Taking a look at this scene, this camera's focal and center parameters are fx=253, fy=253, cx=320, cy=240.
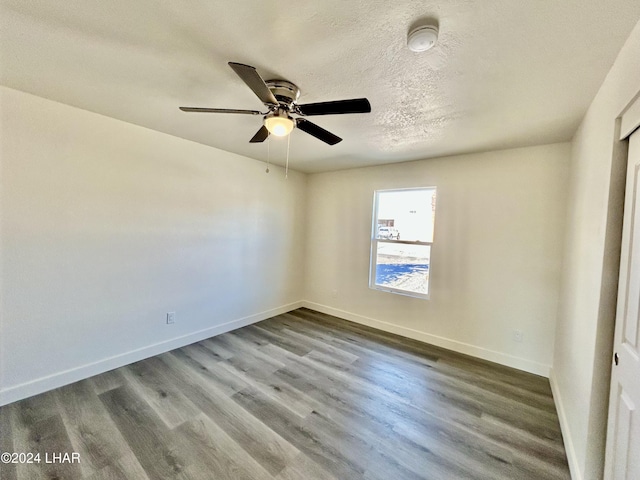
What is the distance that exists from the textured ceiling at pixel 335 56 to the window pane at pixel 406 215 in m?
1.23


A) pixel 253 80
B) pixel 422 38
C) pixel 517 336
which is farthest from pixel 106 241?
pixel 517 336

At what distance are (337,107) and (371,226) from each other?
2.54 m

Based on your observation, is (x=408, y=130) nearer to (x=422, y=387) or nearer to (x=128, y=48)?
(x=128, y=48)

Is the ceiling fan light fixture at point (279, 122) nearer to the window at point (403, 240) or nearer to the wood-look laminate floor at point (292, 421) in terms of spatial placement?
the wood-look laminate floor at point (292, 421)

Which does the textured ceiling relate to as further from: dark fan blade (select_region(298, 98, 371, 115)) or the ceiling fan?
dark fan blade (select_region(298, 98, 371, 115))

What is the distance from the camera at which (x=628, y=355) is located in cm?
114

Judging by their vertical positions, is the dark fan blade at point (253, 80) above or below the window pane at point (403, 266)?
above

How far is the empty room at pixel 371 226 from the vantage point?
125 cm

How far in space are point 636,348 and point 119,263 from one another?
3674 mm

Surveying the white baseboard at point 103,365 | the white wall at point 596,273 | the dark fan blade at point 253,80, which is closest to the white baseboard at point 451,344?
the white wall at point 596,273


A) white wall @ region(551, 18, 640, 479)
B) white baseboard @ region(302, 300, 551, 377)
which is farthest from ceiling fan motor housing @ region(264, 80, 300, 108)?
white baseboard @ region(302, 300, 551, 377)

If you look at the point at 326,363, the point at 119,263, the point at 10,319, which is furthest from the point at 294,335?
the point at 10,319

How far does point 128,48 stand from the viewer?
4.66 feet

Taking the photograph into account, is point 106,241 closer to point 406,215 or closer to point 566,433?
point 406,215
